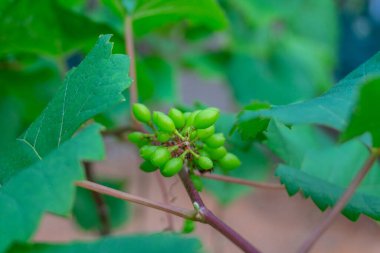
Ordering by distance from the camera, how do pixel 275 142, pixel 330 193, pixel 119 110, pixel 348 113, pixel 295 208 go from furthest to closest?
pixel 295 208 < pixel 119 110 < pixel 275 142 < pixel 330 193 < pixel 348 113

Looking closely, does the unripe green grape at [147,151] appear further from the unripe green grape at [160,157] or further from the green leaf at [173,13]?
the green leaf at [173,13]

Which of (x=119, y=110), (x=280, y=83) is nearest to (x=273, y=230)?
(x=280, y=83)

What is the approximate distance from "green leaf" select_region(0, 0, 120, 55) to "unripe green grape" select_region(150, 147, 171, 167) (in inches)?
15.8

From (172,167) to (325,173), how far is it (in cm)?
40

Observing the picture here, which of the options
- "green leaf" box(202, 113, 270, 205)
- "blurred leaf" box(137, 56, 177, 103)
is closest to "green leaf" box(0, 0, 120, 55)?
"green leaf" box(202, 113, 270, 205)

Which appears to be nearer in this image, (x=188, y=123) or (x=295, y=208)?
(x=188, y=123)

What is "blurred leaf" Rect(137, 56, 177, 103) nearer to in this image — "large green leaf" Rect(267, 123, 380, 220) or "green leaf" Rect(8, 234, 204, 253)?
"large green leaf" Rect(267, 123, 380, 220)

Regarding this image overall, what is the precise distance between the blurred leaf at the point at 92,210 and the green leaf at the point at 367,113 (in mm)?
899

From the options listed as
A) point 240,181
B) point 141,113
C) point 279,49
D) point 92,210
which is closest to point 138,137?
point 141,113

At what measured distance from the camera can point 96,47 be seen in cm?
50

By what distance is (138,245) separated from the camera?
0.38 m

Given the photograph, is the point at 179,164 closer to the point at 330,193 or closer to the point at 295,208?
the point at 330,193

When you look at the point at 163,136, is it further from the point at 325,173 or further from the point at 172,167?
the point at 325,173

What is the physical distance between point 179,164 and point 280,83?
1193 mm
